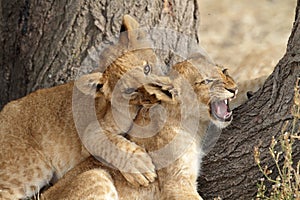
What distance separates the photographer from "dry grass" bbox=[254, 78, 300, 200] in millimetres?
4316

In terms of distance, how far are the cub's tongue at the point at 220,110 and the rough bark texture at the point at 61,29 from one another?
3.38ft

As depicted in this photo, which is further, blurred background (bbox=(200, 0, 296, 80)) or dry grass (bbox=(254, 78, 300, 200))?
blurred background (bbox=(200, 0, 296, 80))

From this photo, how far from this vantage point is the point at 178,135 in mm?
4863

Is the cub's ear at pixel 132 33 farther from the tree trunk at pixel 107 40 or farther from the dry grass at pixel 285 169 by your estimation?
the dry grass at pixel 285 169

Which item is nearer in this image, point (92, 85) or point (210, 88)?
point (210, 88)

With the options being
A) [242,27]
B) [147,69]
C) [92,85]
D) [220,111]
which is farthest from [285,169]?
[242,27]

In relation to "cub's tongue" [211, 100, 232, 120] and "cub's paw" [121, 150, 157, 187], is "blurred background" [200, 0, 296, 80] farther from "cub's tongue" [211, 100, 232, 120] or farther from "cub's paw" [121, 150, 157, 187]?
"cub's paw" [121, 150, 157, 187]

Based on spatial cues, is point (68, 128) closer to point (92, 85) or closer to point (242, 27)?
point (92, 85)

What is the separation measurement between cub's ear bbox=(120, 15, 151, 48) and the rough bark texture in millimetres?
206

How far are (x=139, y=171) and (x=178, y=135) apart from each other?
31 centimetres

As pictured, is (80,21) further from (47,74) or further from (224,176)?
(224,176)

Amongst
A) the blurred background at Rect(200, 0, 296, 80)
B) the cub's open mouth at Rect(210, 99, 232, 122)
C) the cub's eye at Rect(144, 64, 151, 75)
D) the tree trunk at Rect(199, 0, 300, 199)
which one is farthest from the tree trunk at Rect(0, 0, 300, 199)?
the blurred background at Rect(200, 0, 296, 80)

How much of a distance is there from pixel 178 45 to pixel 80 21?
0.66 meters

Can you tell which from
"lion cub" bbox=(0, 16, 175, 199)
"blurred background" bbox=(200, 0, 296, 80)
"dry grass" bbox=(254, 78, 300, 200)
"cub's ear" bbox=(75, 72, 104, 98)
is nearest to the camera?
"dry grass" bbox=(254, 78, 300, 200)
